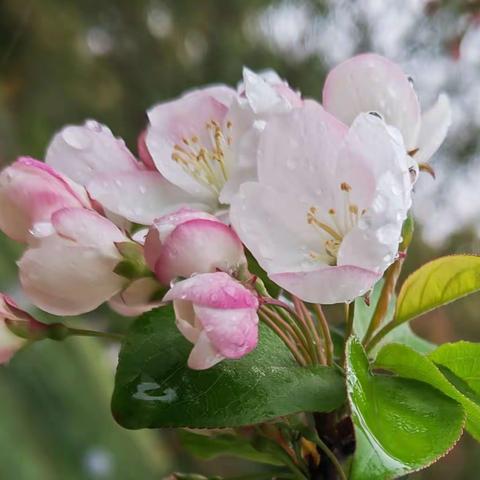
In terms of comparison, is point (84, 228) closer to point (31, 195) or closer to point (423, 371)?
point (31, 195)

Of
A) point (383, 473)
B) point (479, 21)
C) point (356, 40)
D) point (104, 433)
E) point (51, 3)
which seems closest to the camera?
point (383, 473)

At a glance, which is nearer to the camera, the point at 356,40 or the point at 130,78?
the point at 356,40

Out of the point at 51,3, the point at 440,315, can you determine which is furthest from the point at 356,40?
the point at 51,3

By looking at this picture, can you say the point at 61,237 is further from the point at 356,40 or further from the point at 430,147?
the point at 356,40

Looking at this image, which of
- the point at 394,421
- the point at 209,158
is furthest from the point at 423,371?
the point at 209,158

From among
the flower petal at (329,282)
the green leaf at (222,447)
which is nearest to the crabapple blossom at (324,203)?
the flower petal at (329,282)

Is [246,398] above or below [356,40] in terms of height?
above

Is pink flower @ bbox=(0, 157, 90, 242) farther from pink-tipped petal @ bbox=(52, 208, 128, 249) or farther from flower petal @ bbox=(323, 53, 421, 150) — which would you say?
flower petal @ bbox=(323, 53, 421, 150)
